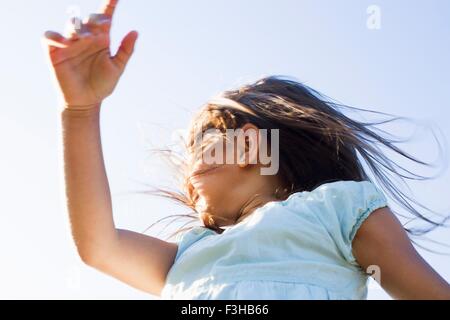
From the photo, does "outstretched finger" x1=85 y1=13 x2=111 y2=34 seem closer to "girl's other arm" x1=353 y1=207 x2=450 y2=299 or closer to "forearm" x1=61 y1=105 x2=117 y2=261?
"forearm" x1=61 y1=105 x2=117 y2=261

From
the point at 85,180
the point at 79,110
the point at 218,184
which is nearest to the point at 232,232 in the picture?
the point at 218,184

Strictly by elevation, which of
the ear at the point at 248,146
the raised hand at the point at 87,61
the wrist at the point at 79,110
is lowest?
the ear at the point at 248,146

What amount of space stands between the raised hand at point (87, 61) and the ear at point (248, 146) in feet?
1.84

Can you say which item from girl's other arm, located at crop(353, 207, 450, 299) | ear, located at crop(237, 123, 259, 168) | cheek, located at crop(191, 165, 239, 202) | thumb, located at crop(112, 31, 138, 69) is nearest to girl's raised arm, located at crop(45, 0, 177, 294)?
thumb, located at crop(112, 31, 138, 69)

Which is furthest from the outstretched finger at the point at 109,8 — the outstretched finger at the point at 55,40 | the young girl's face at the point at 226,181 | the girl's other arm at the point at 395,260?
the girl's other arm at the point at 395,260

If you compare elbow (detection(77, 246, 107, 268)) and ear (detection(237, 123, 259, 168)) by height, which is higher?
ear (detection(237, 123, 259, 168))

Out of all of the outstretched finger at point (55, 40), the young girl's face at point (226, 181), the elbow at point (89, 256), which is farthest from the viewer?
the young girl's face at point (226, 181)

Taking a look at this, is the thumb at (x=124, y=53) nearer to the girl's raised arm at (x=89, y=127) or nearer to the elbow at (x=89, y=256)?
the girl's raised arm at (x=89, y=127)

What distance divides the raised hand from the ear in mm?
560

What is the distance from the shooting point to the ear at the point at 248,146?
2.56m

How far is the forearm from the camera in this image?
2158 mm

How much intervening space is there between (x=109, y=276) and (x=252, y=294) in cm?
46
